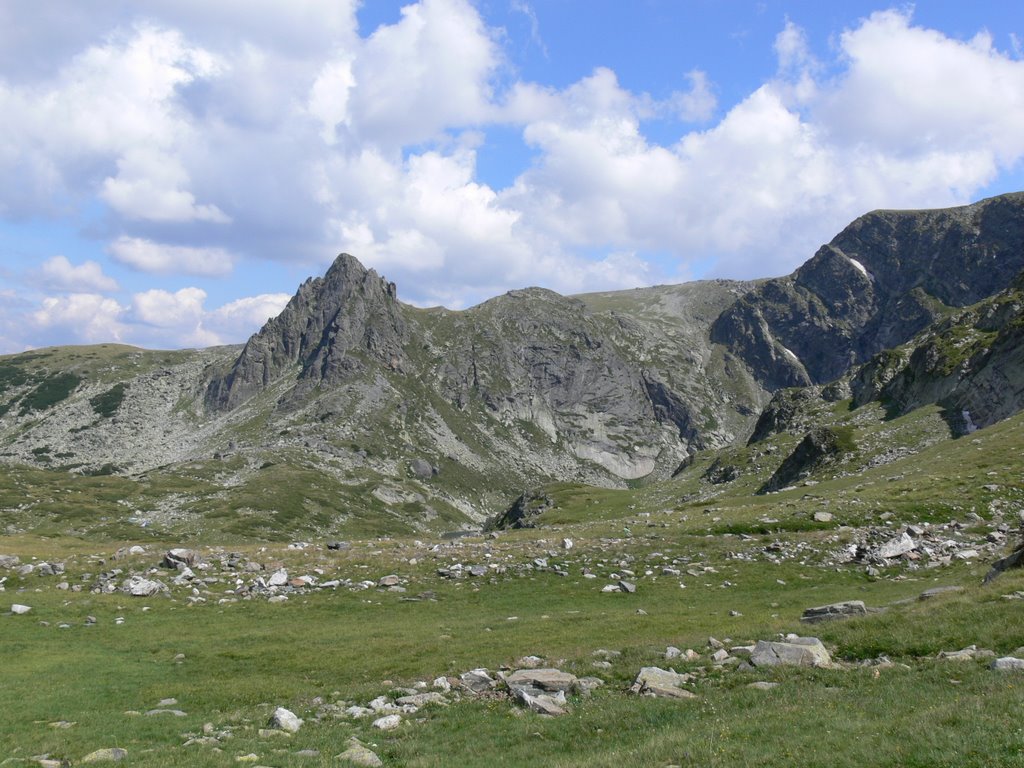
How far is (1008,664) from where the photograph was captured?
1625 cm

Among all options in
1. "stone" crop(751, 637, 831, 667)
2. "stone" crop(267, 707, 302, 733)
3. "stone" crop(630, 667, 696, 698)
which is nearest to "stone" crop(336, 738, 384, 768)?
"stone" crop(267, 707, 302, 733)

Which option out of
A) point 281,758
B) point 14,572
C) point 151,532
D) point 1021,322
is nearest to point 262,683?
point 281,758

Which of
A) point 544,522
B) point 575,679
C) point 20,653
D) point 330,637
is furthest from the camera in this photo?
point 544,522

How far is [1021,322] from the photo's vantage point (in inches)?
3656

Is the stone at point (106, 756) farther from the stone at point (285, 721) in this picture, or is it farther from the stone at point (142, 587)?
the stone at point (142, 587)

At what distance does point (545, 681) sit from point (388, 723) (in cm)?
490

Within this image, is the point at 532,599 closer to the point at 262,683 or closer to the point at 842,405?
the point at 262,683

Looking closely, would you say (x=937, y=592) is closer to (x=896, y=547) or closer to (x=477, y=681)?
(x=896, y=547)

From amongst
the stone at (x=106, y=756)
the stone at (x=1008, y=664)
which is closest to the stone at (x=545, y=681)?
the stone at (x=106, y=756)

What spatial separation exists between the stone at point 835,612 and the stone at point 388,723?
15.9 m

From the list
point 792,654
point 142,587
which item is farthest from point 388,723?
point 142,587

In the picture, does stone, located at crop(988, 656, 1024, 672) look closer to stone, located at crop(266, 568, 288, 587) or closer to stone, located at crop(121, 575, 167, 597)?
stone, located at crop(266, 568, 288, 587)

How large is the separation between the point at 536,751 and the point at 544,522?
10060 centimetres

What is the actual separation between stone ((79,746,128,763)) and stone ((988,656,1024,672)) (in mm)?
21500
